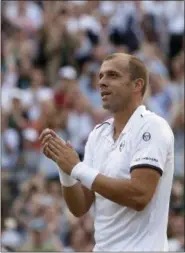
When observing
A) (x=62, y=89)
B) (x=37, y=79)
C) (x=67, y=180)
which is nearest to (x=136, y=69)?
(x=67, y=180)

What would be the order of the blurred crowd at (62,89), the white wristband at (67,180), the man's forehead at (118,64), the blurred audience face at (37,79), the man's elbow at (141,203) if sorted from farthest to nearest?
the blurred audience face at (37,79) < the blurred crowd at (62,89) < the white wristband at (67,180) < the man's forehead at (118,64) < the man's elbow at (141,203)

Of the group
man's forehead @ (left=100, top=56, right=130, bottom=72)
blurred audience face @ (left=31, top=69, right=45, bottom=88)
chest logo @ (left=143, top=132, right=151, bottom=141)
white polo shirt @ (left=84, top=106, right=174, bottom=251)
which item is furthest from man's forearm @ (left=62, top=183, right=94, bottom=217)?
blurred audience face @ (left=31, top=69, right=45, bottom=88)

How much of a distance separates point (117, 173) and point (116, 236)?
1.27ft

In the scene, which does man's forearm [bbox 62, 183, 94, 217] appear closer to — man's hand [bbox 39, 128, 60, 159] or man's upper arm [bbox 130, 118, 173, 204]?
man's hand [bbox 39, 128, 60, 159]

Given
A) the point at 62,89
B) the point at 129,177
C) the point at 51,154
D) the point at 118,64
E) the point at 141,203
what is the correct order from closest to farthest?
the point at 141,203, the point at 129,177, the point at 51,154, the point at 118,64, the point at 62,89

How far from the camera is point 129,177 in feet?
17.0

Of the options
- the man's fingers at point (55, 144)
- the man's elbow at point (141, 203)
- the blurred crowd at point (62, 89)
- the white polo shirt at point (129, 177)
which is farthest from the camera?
the blurred crowd at point (62, 89)

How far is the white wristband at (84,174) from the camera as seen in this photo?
5137 mm

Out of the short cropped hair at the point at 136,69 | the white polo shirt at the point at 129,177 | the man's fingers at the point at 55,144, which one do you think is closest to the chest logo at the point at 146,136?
the white polo shirt at the point at 129,177

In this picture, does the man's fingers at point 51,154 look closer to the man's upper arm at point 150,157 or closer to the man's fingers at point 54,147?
the man's fingers at point 54,147

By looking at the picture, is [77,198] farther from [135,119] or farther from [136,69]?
[136,69]

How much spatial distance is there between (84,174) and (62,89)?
778 cm

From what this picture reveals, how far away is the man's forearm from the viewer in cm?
559

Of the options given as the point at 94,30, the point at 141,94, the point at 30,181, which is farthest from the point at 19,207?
the point at 141,94
